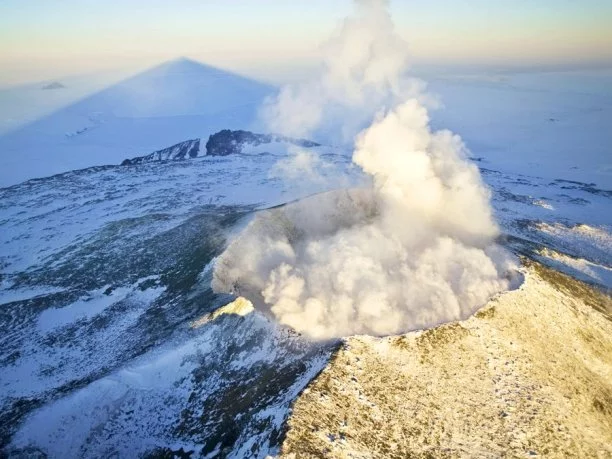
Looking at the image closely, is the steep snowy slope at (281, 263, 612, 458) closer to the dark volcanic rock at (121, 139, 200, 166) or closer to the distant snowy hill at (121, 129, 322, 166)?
the distant snowy hill at (121, 129, 322, 166)

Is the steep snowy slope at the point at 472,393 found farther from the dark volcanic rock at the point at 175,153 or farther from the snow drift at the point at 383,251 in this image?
the dark volcanic rock at the point at 175,153

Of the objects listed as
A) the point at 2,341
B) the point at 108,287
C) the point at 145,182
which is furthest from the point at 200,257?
the point at 145,182

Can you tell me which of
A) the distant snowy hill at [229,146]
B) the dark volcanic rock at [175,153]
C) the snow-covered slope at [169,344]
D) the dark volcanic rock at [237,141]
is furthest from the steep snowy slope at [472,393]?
the dark volcanic rock at [175,153]

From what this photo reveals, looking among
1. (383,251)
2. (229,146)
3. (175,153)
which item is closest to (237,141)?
(229,146)

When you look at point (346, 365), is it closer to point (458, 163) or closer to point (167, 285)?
point (167, 285)

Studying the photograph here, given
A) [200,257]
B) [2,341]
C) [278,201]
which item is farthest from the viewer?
[278,201]
